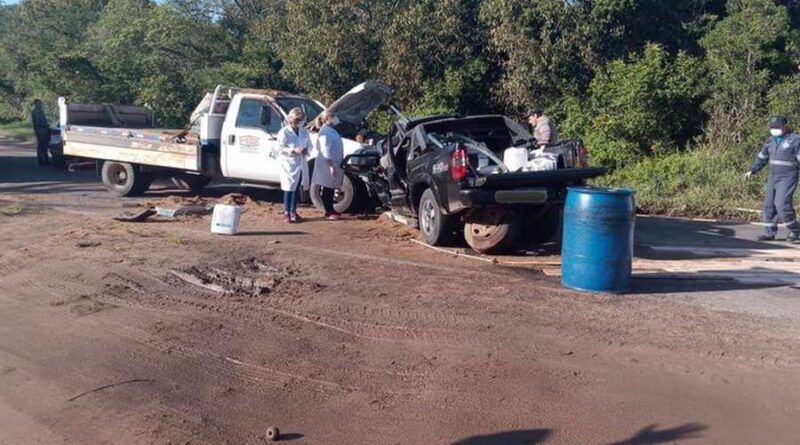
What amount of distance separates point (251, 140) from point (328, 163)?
2.04 metres

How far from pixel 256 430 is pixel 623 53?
1626 cm

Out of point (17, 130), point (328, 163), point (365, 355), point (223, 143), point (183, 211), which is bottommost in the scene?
point (365, 355)

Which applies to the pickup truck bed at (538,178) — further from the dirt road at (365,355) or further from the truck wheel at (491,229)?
the dirt road at (365,355)

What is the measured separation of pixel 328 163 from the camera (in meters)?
12.7

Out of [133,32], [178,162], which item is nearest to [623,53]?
[178,162]

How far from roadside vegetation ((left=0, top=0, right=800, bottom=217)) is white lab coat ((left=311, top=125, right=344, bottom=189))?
5.57m

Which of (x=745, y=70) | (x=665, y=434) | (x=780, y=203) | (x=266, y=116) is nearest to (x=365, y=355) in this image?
(x=665, y=434)

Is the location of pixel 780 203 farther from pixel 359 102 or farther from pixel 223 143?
pixel 223 143

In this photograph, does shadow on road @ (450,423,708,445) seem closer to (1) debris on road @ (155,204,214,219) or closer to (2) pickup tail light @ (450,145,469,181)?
(2) pickup tail light @ (450,145,469,181)

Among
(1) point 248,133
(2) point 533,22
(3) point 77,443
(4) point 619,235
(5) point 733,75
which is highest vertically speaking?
(2) point 533,22

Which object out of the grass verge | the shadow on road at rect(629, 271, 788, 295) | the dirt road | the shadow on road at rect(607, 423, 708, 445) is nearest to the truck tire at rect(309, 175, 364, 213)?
the dirt road

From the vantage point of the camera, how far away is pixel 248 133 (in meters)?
14.1

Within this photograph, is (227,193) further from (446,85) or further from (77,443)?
(77,443)

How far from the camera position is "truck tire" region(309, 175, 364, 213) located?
12977 millimetres
